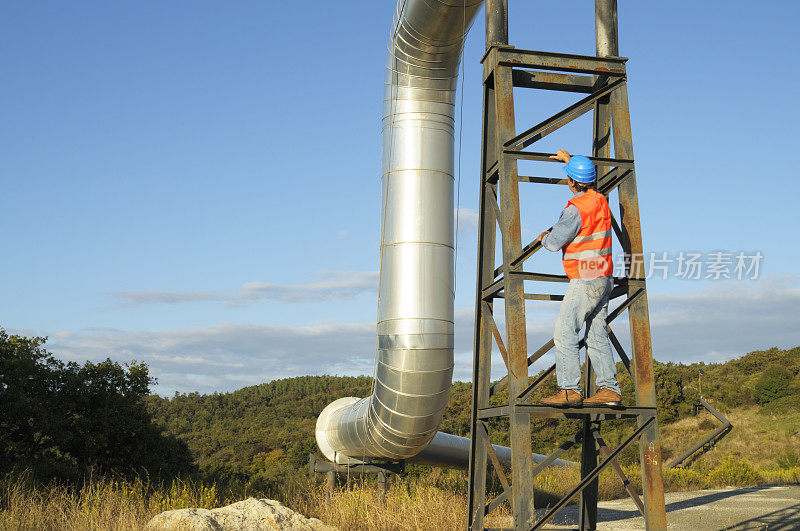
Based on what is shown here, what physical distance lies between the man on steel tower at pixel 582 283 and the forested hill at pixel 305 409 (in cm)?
2299

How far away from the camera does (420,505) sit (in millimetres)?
10414

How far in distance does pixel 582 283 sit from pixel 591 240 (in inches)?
16.2

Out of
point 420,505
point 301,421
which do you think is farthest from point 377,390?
point 301,421

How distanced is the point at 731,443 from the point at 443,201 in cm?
2837

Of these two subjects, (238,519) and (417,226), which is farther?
(417,226)

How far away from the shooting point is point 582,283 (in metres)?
6.82

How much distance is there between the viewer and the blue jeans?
264 inches

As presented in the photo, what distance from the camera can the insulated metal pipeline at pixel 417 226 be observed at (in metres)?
11.1

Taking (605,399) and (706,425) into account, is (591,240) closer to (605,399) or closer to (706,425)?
(605,399)

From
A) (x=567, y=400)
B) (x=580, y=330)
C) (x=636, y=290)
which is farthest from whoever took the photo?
(x=636, y=290)

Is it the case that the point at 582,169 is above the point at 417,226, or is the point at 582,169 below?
below

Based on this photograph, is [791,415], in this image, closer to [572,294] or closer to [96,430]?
[96,430]

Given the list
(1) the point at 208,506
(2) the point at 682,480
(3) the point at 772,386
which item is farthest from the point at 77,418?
(3) the point at 772,386

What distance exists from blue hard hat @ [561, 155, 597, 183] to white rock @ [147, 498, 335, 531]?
20.0 ft
